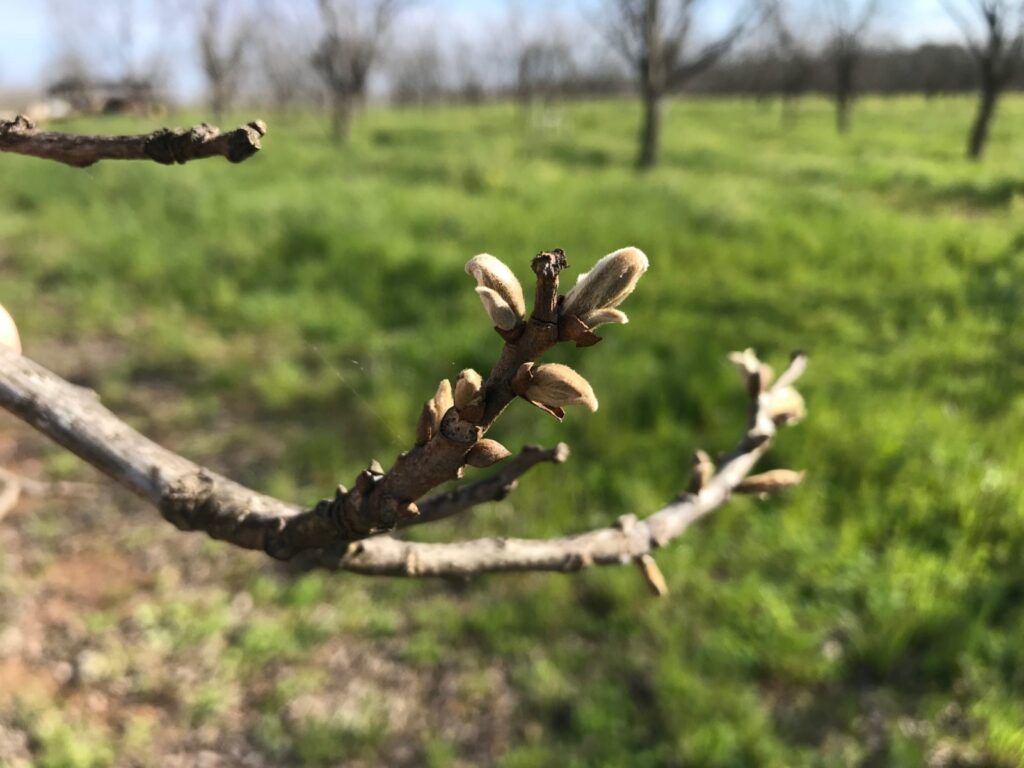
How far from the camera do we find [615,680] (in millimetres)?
3195

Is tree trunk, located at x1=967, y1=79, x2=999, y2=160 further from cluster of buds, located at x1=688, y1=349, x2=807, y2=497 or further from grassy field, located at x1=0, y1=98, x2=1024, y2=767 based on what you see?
cluster of buds, located at x1=688, y1=349, x2=807, y2=497

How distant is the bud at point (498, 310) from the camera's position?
47cm

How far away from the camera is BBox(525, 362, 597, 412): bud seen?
1.55ft

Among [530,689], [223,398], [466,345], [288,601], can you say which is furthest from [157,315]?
[530,689]

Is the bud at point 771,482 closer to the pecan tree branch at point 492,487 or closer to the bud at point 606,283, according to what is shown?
the pecan tree branch at point 492,487

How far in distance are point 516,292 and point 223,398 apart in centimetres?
535

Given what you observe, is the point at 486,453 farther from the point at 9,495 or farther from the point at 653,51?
the point at 653,51

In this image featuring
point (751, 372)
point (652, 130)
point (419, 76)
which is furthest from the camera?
point (419, 76)

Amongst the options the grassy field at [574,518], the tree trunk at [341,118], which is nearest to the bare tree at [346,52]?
the tree trunk at [341,118]

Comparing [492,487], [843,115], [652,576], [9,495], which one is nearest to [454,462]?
[492,487]

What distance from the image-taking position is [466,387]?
1.63 ft

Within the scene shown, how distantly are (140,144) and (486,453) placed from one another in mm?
314

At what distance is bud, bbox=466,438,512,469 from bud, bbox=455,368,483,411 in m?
0.03

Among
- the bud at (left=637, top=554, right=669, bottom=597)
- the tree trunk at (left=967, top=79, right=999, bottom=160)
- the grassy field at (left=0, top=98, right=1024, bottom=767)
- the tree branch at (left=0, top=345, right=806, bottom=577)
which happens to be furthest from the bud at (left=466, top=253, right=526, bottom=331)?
the tree trunk at (left=967, top=79, right=999, bottom=160)
